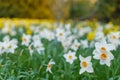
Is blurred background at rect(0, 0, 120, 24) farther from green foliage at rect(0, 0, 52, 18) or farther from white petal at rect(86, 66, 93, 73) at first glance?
white petal at rect(86, 66, 93, 73)

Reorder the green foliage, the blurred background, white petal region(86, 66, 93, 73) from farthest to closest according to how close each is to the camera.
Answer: the green foliage → the blurred background → white petal region(86, 66, 93, 73)

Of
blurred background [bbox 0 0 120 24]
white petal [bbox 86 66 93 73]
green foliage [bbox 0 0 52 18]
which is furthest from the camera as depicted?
green foliage [bbox 0 0 52 18]

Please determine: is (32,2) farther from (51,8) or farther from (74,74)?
(74,74)

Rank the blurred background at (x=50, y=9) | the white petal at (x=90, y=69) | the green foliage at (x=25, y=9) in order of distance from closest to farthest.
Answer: the white petal at (x=90, y=69) → the blurred background at (x=50, y=9) → the green foliage at (x=25, y=9)

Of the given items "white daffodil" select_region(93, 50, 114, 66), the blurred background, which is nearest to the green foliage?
the blurred background

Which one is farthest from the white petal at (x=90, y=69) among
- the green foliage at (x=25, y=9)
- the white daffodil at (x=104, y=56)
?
the green foliage at (x=25, y=9)

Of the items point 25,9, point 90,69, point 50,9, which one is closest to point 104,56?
point 90,69

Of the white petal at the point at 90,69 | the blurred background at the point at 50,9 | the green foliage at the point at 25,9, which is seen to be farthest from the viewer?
the green foliage at the point at 25,9

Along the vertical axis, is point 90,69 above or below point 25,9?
below

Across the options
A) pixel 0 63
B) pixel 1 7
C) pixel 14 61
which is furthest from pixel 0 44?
pixel 1 7

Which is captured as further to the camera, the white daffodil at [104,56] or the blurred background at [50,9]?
the blurred background at [50,9]

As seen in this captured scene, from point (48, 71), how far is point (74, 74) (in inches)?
7.8

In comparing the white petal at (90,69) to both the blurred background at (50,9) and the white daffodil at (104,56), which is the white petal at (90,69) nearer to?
the white daffodil at (104,56)

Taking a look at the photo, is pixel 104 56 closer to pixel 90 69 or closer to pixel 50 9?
pixel 90 69
